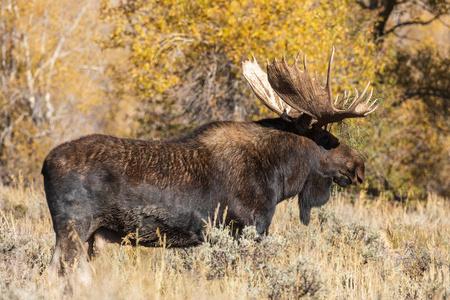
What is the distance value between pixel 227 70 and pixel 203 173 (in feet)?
22.9

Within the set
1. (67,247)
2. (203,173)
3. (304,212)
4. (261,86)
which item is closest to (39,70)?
(261,86)

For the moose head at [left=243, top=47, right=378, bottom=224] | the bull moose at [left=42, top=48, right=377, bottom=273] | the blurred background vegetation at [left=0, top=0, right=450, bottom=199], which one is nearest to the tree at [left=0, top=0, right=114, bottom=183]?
the blurred background vegetation at [left=0, top=0, right=450, bottom=199]

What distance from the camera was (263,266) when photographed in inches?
190

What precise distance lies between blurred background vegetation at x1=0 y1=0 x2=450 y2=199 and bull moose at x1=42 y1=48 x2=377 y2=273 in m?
0.90

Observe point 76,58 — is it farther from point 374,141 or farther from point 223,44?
point 374,141

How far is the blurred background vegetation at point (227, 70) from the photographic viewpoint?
1025 centimetres

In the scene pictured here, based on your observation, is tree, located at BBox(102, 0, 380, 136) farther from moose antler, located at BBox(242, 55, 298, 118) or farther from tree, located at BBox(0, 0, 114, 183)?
tree, located at BBox(0, 0, 114, 183)

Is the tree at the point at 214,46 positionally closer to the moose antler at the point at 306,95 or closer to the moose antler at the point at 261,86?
the moose antler at the point at 261,86

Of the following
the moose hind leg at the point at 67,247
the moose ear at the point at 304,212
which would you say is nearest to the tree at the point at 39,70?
the moose ear at the point at 304,212

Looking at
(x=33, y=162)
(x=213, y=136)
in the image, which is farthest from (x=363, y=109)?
(x=33, y=162)

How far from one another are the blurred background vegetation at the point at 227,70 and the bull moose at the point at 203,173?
0.90m

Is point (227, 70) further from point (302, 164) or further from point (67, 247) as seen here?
point (67, 247)

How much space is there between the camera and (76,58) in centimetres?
1953

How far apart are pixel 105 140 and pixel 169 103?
7.71 meters
